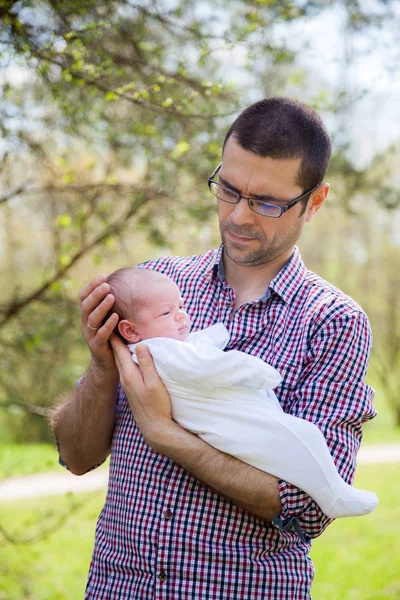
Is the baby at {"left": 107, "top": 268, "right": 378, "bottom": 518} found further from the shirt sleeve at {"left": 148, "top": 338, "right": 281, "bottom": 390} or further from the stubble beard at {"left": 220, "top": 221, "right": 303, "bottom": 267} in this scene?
the stubble beard at {"left": 220, "top": 221, "right": 303, "bottom": 267}

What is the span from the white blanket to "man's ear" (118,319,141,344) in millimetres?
159

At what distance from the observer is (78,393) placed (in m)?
2.12

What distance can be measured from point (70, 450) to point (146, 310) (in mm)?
506

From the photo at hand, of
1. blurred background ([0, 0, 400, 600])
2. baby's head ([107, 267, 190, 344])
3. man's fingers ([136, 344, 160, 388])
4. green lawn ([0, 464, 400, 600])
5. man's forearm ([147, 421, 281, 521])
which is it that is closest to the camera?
man's forearm ([147, 421, 281, 521])

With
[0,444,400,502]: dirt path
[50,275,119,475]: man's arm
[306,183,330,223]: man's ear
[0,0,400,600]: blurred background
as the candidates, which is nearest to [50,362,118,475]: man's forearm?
[50,275,119,475]: man's arm

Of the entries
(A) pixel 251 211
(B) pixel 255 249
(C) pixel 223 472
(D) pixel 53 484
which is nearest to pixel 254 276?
(B) pixel 255 249

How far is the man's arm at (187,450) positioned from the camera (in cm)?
178

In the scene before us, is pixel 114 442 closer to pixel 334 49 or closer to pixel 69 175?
pixel 69 175

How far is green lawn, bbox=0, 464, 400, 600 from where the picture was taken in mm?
5422

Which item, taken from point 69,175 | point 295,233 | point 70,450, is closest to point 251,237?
point 295,233

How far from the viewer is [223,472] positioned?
70.6 inches

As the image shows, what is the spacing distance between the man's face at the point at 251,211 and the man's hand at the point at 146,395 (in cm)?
42

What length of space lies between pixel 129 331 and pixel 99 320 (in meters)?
0.12

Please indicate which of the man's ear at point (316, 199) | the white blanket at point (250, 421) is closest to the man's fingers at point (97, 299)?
the white blanket at point (250, 421)
